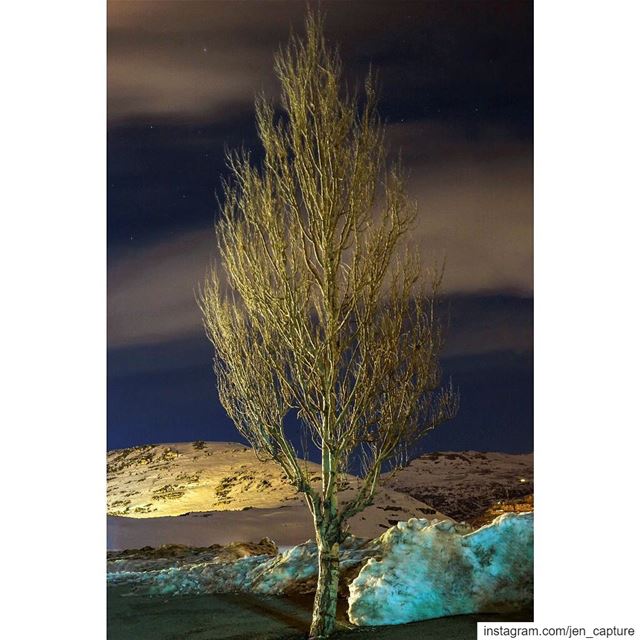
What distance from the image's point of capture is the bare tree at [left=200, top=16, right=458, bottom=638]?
695cm

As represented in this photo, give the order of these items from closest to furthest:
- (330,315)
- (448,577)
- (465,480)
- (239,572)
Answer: (330,315)
(448,577)
(465,480)
(239,572)

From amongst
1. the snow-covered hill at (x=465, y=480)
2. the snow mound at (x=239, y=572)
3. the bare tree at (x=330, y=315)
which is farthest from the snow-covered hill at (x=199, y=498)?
the snow-covered hill at (x=465, y=480)

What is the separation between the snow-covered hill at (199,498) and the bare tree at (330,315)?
383 mm

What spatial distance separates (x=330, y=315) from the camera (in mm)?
6934

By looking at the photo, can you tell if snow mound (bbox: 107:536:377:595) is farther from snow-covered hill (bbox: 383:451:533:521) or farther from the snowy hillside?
snow-covered hill (bbox: 383:451:533:521)

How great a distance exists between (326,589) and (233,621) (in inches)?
30.4

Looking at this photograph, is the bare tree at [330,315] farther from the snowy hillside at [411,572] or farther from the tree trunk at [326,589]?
the snowy hillside at [411,572]

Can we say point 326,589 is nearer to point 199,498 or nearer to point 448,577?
point 448,577

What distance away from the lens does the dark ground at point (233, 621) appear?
6.92 meters

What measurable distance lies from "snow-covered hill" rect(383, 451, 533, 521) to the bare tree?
0.35 m

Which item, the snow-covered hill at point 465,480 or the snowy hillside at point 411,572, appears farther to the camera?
the snow-covered hill at point 465,480

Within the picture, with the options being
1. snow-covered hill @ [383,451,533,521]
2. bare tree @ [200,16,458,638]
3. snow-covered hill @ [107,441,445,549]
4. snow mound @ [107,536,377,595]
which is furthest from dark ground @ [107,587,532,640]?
snow-covered hill @ [383,451,533,521]

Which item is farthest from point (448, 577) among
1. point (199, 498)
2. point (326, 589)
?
point (199, 498)
